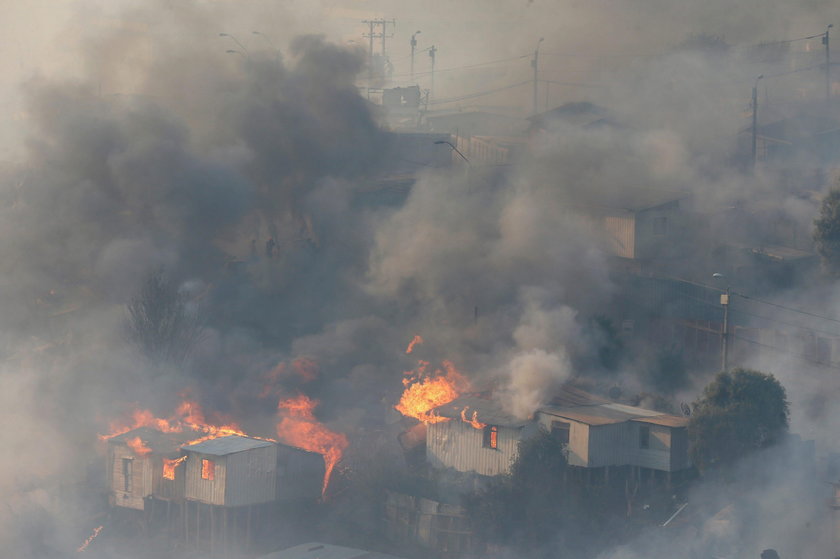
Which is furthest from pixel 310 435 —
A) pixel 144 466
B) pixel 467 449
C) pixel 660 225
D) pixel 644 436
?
pixel 660 225

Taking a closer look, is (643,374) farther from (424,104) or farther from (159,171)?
(424,104)

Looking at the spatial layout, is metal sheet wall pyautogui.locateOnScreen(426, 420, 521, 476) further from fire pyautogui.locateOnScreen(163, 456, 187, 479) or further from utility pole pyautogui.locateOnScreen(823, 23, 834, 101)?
utility pole pyautogui.locateOnScreen(823, 23, 834, 101)

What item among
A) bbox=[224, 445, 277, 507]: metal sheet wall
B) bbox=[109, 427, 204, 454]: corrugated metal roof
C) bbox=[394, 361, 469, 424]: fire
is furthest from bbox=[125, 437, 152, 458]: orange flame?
bbox=[394, 361, 469, 424]: fire

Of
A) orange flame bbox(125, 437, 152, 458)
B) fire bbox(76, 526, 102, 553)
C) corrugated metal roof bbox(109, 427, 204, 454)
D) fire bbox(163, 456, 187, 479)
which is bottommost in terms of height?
fire bbox(76, 526, 102, 553)

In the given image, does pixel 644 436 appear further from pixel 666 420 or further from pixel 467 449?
pixel 467 449

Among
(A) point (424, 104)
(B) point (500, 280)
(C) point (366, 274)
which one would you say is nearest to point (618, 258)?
(B) point (500, 280)
